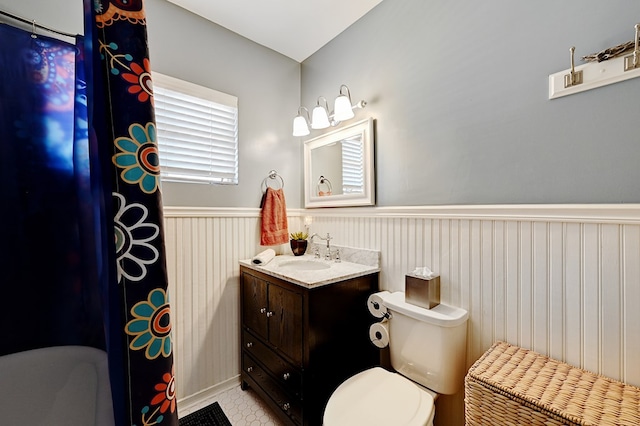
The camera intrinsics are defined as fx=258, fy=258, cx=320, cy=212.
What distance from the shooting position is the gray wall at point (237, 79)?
1.60 meters

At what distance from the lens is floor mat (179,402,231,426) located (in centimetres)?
152

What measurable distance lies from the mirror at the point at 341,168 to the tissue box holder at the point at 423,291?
0.58 metres

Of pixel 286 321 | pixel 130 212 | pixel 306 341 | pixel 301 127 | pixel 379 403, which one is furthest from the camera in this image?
pixel 301 127

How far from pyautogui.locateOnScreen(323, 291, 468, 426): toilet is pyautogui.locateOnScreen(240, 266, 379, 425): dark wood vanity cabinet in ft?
0.71

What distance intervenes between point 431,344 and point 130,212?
126cm

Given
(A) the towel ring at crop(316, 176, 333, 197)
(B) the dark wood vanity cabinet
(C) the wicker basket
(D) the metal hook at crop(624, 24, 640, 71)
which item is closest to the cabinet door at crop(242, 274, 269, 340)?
(B) the dark wood vanity cabinet

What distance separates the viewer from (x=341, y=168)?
1.91 metres

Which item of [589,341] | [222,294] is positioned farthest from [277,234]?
[589,341]

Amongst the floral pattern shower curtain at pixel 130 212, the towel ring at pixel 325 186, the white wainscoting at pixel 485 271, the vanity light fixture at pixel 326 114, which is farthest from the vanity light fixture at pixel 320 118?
the floral pattern shower curtain at pixel 130 212

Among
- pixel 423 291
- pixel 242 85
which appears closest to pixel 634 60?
pixel 423 291

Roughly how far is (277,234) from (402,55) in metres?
1.48

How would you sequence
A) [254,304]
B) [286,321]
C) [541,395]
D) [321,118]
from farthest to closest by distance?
[321,118]
[254,304]
[286,321]
[541,395]

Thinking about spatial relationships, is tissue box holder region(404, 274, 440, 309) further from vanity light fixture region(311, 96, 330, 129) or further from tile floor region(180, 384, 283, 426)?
vanity light fixture region(311, 96, 330, 129)

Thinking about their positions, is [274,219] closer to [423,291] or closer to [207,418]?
[423,291]
